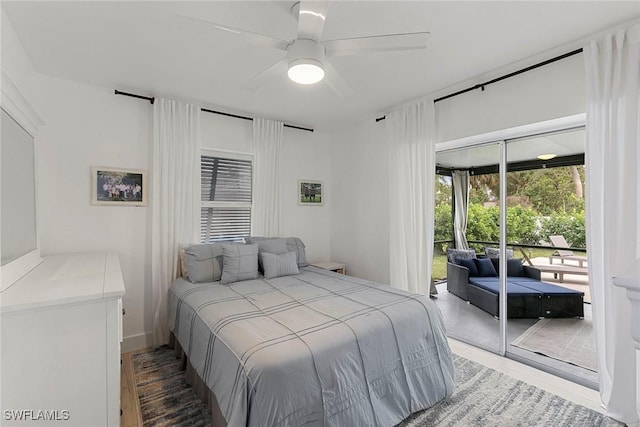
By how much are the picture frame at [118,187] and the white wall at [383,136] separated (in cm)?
247

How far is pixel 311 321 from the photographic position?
5.94ft

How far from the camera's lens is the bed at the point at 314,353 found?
4.59ft

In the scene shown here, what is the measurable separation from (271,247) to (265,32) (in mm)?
2018

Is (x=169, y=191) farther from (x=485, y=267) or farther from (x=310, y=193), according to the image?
(x=485, y=267)

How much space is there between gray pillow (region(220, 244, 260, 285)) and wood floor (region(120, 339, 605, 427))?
1.01 metres

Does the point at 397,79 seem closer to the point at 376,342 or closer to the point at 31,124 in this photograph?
the point at 376,342

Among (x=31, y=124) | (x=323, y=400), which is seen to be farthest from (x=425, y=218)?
(x=31, y=124)

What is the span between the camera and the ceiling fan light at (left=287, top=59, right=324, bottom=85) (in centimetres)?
161

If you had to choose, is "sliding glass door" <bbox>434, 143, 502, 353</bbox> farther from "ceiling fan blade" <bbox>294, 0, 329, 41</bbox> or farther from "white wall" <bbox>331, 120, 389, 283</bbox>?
"ceiling fan blade" <bbox>294, 0, 329, 41</bbox>

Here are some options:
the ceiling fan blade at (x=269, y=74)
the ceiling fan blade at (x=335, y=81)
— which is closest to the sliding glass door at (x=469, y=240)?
the ceiling fan blade at (x=335, y=81)

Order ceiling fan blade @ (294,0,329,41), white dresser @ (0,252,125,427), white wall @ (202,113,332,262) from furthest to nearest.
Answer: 1. white wall @ (202,113,332,262)
2. ceiling fan blade @ (294,0,329,41)
3. white dresser @ (0,252,125,427)

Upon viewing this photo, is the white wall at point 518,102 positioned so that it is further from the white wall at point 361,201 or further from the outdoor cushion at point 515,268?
the outdoor cushion at point 515,268

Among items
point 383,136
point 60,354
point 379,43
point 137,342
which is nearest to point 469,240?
point 383,136

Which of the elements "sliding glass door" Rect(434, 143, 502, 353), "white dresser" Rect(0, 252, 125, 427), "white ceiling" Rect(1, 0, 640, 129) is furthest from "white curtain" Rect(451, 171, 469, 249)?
"white dresser" Rect(0, 252, 125, 427)
